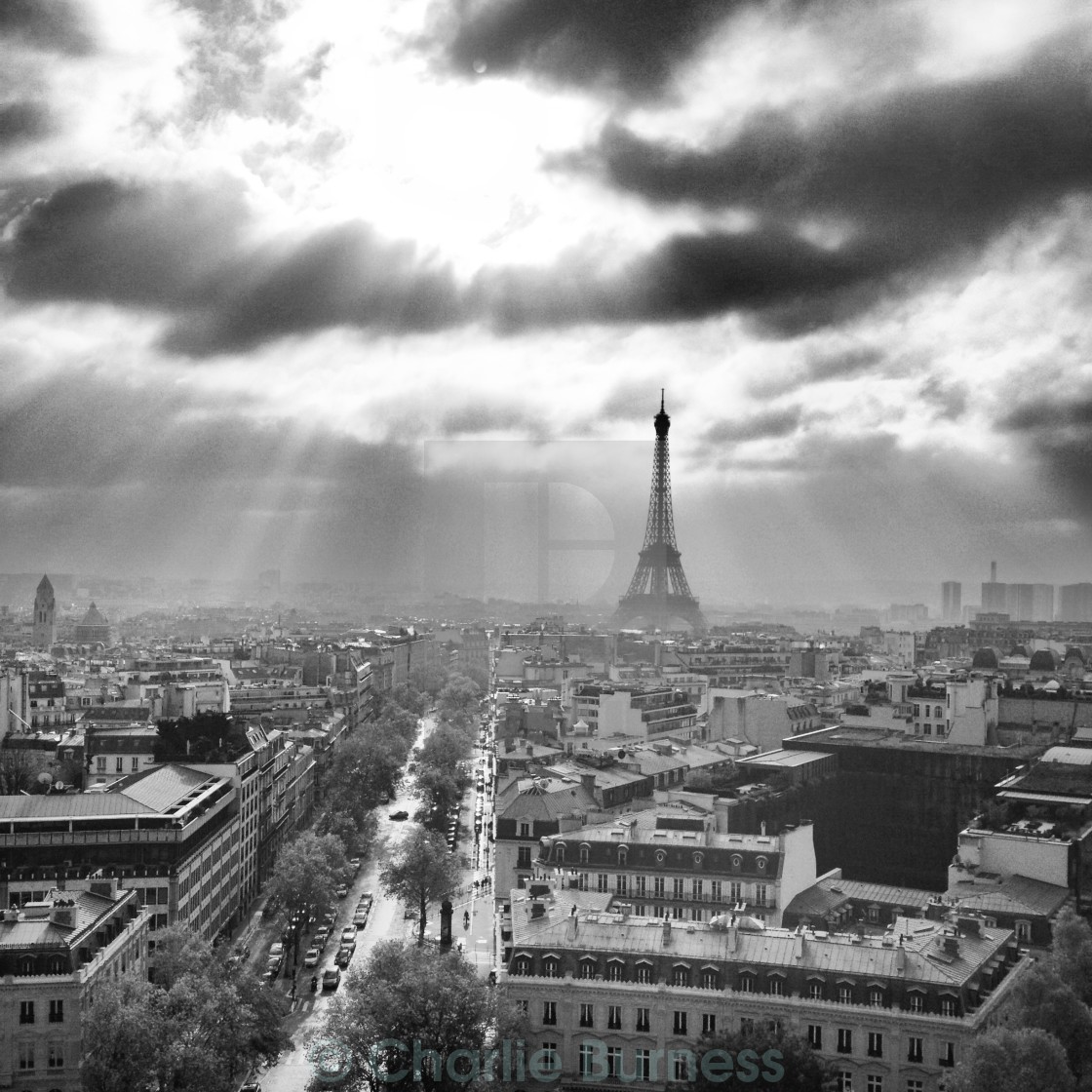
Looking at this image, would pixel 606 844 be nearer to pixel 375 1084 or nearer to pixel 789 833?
pixel 789 833

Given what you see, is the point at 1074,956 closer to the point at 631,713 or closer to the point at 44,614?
the point at 631,713

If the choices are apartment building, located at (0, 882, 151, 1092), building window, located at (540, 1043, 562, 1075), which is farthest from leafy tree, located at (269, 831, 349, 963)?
building window, located at (540, 1043, 562, 1075)

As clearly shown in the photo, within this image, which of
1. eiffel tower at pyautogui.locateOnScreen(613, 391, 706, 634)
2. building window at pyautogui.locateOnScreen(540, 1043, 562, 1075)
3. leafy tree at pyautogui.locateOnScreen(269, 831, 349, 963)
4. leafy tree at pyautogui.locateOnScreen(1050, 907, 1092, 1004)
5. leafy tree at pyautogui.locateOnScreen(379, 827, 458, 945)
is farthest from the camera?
eiffel tower at pyautogui.locateOnScreen(613, 391, 706, 634)

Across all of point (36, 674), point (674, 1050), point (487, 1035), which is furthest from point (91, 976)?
point (36, 674)

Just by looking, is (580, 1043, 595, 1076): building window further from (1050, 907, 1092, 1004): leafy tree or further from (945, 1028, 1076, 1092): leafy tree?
(1050, 907, 1092, 1004): leafy tree

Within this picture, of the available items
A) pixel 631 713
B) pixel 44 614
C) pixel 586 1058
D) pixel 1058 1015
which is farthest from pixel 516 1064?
pixel 44 614

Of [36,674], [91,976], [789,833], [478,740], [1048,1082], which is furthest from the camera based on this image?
[478,740]

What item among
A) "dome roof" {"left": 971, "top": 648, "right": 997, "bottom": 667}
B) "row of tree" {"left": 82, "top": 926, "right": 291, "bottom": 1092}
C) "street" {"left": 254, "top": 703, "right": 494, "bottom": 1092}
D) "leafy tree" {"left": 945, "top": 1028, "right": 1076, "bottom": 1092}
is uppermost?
"dome roof" {"left": 971, "top": 648, "right": 997, "bottom": 667}
